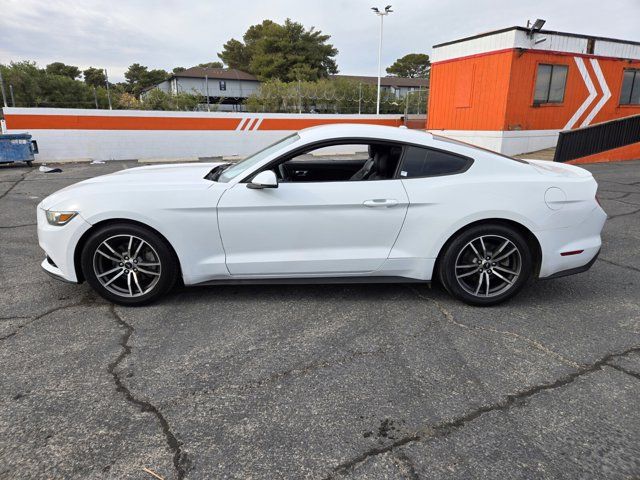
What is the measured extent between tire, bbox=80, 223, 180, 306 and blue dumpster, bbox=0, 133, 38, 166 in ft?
43.5

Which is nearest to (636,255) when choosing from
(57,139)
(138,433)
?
(138,433)

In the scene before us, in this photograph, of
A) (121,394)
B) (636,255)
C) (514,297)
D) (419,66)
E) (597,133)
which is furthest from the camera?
(419,66)

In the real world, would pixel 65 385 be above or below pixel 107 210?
below

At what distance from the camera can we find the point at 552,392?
250 centimetres

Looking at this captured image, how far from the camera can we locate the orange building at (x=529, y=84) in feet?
46.7

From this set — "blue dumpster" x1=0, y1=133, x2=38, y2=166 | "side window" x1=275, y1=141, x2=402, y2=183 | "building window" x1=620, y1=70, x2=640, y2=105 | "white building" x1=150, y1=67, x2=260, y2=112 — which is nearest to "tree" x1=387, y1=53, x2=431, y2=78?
"white building" x1=150, y1=67, x2=260, y2=112

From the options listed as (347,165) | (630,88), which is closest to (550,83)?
(630,88)

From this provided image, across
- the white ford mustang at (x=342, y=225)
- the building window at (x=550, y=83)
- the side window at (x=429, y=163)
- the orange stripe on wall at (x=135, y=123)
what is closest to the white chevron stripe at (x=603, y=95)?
the building window at (x=550, y=83)

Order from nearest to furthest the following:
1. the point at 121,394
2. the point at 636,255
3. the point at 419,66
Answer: the point at 121,394, the point at 636,255, the point at 419,66

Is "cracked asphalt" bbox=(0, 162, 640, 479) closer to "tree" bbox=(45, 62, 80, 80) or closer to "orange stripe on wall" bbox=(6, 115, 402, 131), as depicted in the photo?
"orange stripe on wall" bbox=(6, 115, 402, 131)

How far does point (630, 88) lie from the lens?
16.6 meters

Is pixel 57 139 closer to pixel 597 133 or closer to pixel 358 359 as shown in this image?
pixel 358 359

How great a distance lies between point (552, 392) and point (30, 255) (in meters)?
5.31

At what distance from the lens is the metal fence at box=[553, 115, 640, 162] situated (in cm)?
1313
